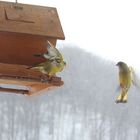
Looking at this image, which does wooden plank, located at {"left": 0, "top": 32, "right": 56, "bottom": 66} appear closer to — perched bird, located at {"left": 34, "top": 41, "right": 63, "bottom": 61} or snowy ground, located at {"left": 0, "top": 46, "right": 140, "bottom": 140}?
perched bird, located at {"left": 34, "top": 41, "right": 63, "bottom": 61}

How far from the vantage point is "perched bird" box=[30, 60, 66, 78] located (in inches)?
66.9

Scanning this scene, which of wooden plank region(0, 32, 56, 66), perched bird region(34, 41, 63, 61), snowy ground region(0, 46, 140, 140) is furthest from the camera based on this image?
snowy ground region(0, 46, 140, 140)

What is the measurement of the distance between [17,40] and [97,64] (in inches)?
157

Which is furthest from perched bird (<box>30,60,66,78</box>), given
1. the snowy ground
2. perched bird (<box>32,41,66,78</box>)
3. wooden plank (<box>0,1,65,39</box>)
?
the snowy ground

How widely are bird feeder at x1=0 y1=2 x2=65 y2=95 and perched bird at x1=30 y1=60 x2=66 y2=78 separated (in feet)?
0.05

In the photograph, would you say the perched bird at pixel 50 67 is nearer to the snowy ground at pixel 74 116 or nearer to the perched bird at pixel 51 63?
the perched bird at pixel 51 63

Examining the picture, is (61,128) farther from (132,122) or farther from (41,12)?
(41,12)

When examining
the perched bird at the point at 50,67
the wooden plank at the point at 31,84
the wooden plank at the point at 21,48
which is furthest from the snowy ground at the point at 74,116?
the perched bird at the point at 50,67

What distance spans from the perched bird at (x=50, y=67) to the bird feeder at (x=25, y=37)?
0.05ft

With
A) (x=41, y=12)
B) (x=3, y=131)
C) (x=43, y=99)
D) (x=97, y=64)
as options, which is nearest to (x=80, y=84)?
(x=43, y=99)

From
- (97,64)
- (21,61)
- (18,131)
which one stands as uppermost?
(21,61)

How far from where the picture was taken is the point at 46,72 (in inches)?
66.3

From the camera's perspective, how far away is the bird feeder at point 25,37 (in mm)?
1733

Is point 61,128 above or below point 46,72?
below
